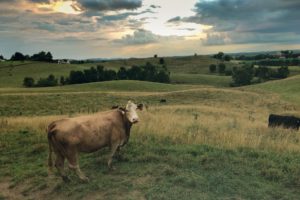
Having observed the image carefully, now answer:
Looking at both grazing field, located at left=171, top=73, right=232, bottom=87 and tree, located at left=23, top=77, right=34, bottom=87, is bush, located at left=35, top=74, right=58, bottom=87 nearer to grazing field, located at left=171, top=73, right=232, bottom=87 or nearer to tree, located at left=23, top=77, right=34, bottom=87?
tree, located at left=23, top=77, right=34, bottom=87

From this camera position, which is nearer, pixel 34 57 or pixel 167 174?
pixel 167 174

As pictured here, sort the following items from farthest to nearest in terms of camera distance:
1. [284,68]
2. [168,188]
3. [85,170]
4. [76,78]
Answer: [284,68] → [76,78] → [85,170] → [168,188]

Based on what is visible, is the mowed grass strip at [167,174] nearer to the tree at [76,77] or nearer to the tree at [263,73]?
the tree at [76,77]

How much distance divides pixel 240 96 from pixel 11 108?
29.7 metres

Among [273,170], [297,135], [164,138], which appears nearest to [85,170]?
[164,138]

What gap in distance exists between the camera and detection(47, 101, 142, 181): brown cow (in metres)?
8.75

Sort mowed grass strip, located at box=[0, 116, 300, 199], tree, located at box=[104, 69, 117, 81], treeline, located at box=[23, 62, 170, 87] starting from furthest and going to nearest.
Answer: tree, located at box=[104, 69, 117, 81] < treeline, located at box=[23, 62, 170, 87] < mowed grass strip, located at box=[0, 116, 300, 199]

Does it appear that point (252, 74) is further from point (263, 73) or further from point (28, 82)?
point (28, 82)

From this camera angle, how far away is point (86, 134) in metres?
9.07

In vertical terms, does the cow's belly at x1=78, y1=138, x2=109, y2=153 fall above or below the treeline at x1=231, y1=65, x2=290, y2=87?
above

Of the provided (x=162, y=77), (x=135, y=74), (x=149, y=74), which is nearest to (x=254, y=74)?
(x=162, y=77)

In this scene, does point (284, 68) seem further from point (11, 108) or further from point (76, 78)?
point (11, 108)

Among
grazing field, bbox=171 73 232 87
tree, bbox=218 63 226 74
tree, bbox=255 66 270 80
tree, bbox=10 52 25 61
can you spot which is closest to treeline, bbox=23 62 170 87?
grazing field, bbox=171 73 232 87

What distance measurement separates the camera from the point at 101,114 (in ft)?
32.3
